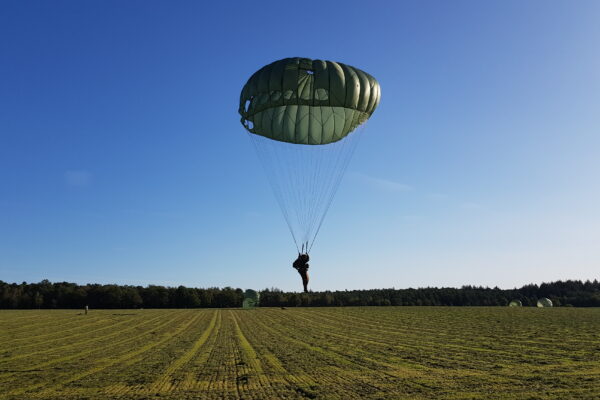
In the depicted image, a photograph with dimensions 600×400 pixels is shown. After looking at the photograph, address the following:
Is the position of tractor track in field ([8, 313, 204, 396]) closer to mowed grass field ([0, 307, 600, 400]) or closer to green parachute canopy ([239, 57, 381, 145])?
mowed grass field ([0, 307, 600, 400])

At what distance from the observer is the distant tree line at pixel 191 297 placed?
9525cm

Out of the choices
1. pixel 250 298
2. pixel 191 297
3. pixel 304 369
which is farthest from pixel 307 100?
pixel 191 297

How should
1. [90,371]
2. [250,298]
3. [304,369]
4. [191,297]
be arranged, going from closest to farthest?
[304,369] < [90,371] < [250,298] < [191,297]

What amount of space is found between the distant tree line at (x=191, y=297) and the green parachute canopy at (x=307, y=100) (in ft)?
283

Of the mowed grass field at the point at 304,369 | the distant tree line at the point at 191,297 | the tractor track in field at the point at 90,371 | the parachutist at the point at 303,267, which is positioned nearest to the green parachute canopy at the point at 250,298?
the distant tree line at the point at 191,297

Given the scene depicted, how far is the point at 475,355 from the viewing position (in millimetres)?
16812

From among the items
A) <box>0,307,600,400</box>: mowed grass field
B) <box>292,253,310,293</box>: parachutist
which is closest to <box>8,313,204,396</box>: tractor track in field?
<box>0,307,600,400</box>: mowed grass field

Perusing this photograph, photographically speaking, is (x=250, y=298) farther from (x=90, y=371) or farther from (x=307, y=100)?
(x=90, y=371)

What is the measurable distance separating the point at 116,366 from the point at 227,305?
97.4 m

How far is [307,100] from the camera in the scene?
2095cm

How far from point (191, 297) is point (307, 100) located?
9002 centimetres

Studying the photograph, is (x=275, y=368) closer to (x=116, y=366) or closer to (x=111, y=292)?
(x=116, y=366)

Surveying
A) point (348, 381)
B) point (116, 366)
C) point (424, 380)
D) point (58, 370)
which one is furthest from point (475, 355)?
point (58, 370)

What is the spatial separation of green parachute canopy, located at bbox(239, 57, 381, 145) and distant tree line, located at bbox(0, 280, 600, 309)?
86336 millimetres
